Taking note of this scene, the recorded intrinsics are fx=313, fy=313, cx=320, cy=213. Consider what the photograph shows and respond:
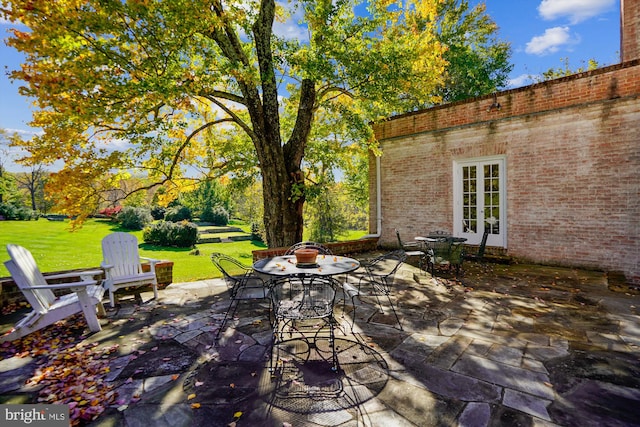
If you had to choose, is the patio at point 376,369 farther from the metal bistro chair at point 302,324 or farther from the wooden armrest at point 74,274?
the wooden armrest at point 74,274

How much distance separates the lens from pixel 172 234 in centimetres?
1505

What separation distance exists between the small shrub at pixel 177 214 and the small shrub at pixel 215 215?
72.1 inches

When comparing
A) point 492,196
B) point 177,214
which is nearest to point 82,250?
point 177,214

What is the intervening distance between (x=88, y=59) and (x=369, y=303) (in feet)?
18.7

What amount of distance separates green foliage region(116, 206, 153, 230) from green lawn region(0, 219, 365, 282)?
63 centimetres

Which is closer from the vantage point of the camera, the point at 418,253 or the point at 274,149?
the point at 418,253

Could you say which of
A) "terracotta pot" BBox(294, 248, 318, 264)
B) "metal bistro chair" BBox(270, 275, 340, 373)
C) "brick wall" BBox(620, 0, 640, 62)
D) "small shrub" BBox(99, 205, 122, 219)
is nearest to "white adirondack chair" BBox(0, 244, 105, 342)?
"metal bistro chair" BBox(270, 275, 340, 373)

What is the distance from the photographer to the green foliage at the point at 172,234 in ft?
49.4

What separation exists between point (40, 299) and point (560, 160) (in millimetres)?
8532

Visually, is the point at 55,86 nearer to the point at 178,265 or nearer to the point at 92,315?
the point at 92,315

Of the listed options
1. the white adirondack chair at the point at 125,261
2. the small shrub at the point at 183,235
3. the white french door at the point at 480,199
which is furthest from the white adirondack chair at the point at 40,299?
the small shrub at the point at 183,235

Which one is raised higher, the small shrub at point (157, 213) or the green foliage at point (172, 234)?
the small shrub at point (157, 213)

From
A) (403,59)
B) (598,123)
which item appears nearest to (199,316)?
(403,59)

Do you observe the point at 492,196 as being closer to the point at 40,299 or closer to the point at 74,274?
the point at 74,274
